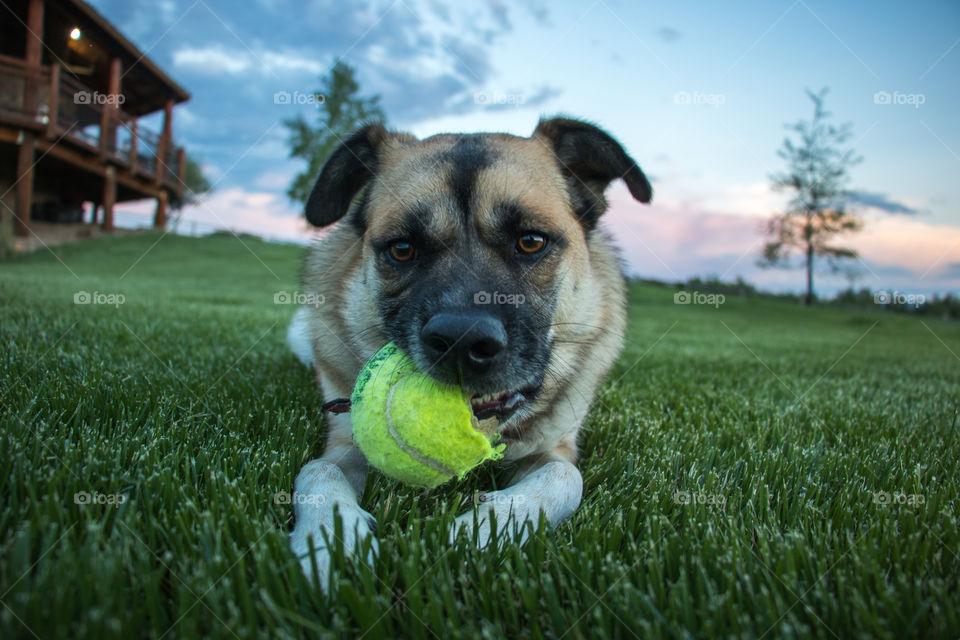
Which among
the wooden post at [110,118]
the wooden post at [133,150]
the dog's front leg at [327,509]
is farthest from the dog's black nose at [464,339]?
the wooden post at [133,150]

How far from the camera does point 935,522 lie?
1.95m

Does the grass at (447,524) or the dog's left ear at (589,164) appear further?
the dog's left ear at (589,164)

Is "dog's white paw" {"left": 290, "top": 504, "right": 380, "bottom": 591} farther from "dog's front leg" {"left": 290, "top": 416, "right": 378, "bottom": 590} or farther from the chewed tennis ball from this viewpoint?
the chewed tennis ball

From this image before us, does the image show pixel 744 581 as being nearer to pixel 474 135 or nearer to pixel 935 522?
pixel 935 522

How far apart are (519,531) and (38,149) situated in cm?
2460

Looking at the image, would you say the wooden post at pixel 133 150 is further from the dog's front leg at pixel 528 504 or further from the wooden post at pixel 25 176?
the dog's front leg at pixel 528 504

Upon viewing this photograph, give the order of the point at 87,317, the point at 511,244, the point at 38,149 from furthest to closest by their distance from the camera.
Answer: the point at 38,149
the point at 87,317
the point at 511,244

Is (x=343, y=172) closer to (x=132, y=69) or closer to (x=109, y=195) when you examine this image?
(x=109, y=195)

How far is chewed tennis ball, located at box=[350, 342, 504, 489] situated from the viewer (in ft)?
6.38

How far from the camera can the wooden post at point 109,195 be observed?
76.4ft

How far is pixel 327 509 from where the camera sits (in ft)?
5.84

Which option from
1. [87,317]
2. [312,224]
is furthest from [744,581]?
[87,317]

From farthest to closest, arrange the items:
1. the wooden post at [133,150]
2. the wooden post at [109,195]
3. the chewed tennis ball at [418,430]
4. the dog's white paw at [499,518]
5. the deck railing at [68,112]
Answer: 1. the wooden post at [133,150]
2. the wooden post at [109,195]
3. the deck railing at [68,112]
4. the chewed tennis ball at [418,430]
5. the dog's white paw at [499,518]

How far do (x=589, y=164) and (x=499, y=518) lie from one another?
93.4 inches
